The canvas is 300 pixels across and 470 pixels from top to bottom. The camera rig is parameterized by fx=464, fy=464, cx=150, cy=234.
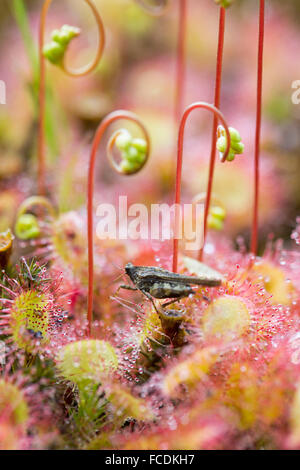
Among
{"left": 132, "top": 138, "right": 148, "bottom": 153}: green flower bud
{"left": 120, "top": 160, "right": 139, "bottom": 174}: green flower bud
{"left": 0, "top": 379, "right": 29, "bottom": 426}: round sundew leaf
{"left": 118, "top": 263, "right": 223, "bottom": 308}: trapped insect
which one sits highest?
{"left": 132, "top": 138, "right": 148, "bottom": 153}: green flower bud

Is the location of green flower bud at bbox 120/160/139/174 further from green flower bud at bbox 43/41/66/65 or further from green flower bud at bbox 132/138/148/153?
green flower bud at bbox 43/41/66/65

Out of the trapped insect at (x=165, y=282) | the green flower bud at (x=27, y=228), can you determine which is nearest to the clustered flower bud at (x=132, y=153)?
the trapped insect at (x=165, y=282)

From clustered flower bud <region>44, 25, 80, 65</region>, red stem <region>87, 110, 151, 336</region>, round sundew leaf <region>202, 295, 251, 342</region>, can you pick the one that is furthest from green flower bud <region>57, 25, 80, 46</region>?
round sundew leaf <region>202, 295, 251, 342</region>

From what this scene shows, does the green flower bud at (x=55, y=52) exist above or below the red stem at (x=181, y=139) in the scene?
above

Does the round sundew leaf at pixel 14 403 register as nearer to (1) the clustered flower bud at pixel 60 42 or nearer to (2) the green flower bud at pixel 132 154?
(2) the green flower bud at pixel 132 154

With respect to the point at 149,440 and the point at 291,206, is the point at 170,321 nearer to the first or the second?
the point at 149,440

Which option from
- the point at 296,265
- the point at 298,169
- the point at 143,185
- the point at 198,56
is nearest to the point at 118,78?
the point at 198,56

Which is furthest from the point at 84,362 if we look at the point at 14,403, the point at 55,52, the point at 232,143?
the point at 55,52

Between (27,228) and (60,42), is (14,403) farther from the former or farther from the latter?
(60,42)
